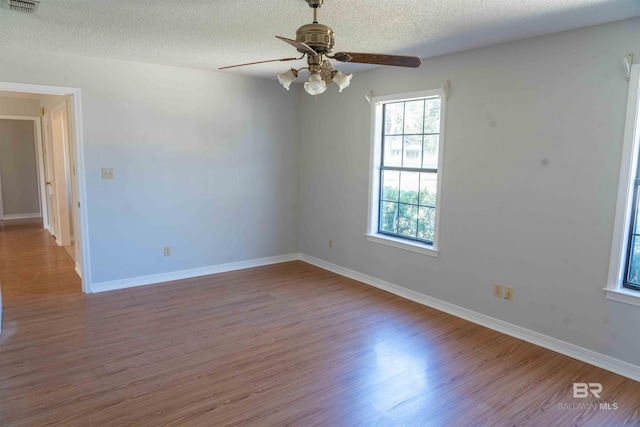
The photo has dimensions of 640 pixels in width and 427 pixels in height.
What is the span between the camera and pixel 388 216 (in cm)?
473

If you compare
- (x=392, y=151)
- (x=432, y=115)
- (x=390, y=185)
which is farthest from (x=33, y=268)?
(x=432, y=115)

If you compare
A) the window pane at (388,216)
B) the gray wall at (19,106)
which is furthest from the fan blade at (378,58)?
the gray wall at (19,106)

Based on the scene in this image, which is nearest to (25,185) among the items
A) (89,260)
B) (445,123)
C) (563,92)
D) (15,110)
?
(15,110)

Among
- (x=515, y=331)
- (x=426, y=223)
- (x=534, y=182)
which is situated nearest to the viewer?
(x=534, y=182)

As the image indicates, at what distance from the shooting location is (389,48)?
365 cm

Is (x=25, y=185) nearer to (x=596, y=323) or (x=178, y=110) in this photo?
(x=178, y=110)

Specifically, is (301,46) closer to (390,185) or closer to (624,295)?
(624,295)

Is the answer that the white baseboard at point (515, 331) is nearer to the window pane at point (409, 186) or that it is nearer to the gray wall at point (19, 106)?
the window pane at point (409, 186)

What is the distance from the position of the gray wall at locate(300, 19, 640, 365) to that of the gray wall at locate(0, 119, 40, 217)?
26.9ft

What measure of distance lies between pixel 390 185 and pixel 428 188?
21.3 inches

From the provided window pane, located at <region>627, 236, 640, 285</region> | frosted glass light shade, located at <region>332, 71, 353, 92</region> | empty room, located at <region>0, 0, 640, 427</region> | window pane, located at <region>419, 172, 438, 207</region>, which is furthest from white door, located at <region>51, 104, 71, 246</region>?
window pane, located at <region>627, 236, 640, 285</region>

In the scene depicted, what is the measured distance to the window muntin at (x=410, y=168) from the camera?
4160mm

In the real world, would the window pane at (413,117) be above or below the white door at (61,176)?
above

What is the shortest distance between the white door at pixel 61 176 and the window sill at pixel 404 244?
4486mm
